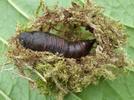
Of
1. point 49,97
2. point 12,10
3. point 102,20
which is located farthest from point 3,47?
point 102,20

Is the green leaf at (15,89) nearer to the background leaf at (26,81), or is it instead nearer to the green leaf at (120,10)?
the background leaf at (26,81)

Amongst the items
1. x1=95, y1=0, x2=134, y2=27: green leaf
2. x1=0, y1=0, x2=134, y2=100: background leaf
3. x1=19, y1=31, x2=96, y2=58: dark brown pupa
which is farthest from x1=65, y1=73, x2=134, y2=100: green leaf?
x1=95, y1=0, x2=134, y2=27: green leaf

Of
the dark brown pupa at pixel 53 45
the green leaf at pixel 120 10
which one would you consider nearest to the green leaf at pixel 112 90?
the dark brown pupa at pixel 53 45

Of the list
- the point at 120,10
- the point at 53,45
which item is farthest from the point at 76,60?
the point at 120,10

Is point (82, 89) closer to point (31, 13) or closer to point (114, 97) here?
point (114, 97)

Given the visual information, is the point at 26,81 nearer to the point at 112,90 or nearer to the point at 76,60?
the point at 76,60

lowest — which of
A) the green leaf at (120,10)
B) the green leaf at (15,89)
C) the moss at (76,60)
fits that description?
the green leaf at (15,89)
